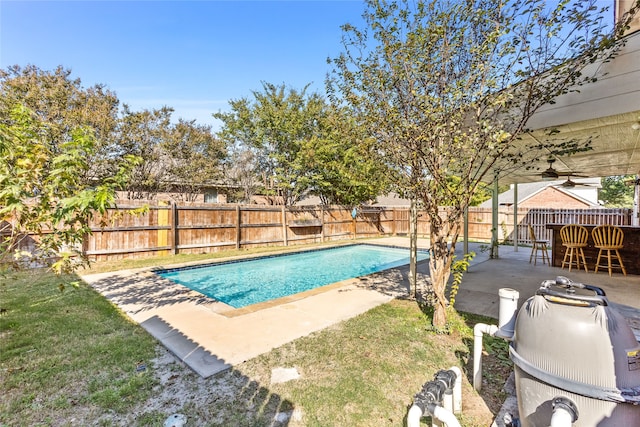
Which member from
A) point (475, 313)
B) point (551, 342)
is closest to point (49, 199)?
point (551, 342)

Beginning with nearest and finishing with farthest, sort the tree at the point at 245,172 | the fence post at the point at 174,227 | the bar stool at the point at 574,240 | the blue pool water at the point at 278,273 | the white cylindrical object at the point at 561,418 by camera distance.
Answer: the white cylindrical object at the point at 561,418 < the bar stool at the point at 574,240 < the blue pool water at the point at 278,273 < the fence post at the point at 174,227 < the tree at the point at 245,172

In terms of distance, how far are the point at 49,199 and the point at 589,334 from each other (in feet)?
12.7

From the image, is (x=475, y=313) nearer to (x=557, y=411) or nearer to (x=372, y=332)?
(x=372, y=332)

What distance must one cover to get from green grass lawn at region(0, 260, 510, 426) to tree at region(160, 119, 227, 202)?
1030 cm

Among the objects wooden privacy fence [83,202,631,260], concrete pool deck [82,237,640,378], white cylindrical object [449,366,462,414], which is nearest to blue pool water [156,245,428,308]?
concrete pool deck [82,237,640,378]

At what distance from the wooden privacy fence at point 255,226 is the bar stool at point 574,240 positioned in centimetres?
426

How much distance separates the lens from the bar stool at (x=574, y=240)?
6.55m

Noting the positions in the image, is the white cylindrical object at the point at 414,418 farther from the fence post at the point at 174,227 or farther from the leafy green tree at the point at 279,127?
the leafy green tree at the point at 279,127

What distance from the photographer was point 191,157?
13703 millimetres

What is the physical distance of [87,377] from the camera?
2.62 meters

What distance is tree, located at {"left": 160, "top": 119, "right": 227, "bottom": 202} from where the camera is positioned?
13180mm

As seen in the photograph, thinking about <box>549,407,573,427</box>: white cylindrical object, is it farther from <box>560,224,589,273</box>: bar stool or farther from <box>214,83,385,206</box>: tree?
<box>214,83,385,206</box>: tree

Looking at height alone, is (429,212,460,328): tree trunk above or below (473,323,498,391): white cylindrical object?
above

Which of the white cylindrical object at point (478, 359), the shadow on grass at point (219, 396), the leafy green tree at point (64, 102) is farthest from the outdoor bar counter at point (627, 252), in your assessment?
the leafy green tree at point (64, 102)
